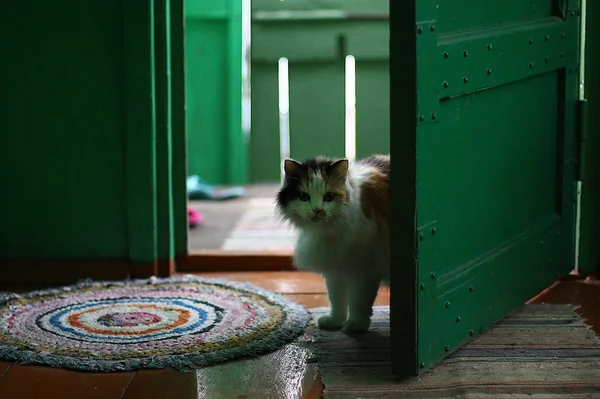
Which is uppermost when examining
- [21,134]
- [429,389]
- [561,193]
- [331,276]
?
[21,134]

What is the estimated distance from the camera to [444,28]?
2.12m

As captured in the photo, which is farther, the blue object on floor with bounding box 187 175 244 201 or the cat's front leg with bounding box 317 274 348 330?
the blue object on floor with bounding box 187 175 244 201

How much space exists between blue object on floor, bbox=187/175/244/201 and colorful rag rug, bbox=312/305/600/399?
2.02 meters

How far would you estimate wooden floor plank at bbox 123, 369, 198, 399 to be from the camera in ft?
6.94

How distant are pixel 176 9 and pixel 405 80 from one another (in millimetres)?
1269

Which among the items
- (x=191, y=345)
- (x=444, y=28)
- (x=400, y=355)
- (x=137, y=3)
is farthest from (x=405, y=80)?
(x=137, y=3)

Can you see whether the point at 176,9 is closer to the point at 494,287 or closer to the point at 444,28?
the point at 444,28

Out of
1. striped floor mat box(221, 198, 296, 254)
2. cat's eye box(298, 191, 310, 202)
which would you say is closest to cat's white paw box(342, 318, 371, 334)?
cat's eye box(298, 191, 310, 202)

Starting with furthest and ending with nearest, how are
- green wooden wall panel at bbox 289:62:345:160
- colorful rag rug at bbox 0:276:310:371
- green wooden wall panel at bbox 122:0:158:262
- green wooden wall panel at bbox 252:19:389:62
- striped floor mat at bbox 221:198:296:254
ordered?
green wooden wall panel at bbox 289:62:345:160 → green wooden wall panel at bbox 252:19:389:62 → striped floor mat at bbox 221:198:296:254 → green wooden wall panel at bbox 122:0:158:262 → colorful rag rug at bbox 0:276:310:371

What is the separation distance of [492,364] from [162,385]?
84cm

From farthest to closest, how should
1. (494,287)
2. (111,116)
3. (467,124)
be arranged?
(111,116) < (494,287) < (467,124)

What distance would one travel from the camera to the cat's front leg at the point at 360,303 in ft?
8.23

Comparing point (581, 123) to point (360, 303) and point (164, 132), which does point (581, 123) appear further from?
point (164, 132)

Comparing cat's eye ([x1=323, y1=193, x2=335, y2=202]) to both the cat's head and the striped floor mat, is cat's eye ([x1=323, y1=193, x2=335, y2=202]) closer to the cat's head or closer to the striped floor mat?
the cat's head
